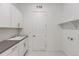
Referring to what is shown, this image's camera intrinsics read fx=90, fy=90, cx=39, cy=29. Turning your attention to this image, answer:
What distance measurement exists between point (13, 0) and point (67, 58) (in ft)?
1.85

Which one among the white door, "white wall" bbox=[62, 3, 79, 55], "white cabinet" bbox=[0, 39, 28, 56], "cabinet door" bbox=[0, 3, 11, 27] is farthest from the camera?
the white door

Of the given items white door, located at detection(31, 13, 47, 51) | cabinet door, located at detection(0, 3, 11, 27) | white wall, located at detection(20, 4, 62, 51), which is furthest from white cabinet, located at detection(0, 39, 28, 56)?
white wall, located at detection(20, 4, 62, 51)

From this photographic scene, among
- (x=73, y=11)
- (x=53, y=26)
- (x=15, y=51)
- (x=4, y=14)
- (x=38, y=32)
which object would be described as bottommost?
(x=15, y=51)

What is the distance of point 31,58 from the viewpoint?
554 millimetres

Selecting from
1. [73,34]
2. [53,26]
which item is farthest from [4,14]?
[53,26]

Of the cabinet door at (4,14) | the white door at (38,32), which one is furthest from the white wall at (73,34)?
the cabinet door at (4,14)

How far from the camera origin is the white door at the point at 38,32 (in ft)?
11.9

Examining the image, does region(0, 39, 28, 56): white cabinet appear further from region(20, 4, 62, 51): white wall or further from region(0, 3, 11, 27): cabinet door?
region(20, 4, 62, 51): white wall

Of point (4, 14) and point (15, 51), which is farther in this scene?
point (4, 14)

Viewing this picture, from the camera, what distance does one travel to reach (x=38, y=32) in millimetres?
3939

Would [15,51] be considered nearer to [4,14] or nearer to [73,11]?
[4,14]

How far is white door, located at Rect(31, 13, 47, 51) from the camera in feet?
11.9

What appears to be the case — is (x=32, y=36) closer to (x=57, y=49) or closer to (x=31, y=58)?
(x=57, y=49)

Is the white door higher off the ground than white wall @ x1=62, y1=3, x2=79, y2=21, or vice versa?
white wall @ x1=62, y1=3, x2=79, y2=21
